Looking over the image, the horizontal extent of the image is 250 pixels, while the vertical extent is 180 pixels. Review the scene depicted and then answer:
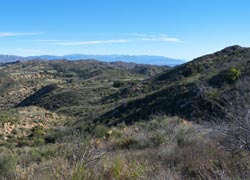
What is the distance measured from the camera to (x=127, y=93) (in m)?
49.9

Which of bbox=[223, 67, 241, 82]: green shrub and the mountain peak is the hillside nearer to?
bbox=[223, 67, 241, 82]: green shrub

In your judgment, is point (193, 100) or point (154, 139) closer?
Result: point (154, 139)

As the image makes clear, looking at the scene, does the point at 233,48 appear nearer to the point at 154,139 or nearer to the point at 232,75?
the point at 232,75

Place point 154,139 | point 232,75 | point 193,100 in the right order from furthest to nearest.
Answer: point 232,75 → point 193,100 → point 154,139

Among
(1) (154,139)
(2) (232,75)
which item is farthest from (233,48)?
(1) (154,139)

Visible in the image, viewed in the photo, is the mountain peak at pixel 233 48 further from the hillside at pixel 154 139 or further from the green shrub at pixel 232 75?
the green shrub at pixel 232 75

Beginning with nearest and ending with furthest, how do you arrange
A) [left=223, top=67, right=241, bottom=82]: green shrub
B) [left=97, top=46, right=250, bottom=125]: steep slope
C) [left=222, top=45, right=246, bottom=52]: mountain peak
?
1. [left=97, top=46, right=250, bottom=125]: steep slope
2. [left=223, top=67, right=241, bottom=82]: green shrub
3. [left=222, top=45, right=246, bottom=52]: mountain peak

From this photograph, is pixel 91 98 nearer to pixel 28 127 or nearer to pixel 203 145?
pixel 28 127

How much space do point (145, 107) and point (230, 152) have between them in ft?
73.0

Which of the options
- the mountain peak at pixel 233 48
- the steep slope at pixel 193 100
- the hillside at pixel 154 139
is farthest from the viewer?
the mountain peak at pixel 233 48

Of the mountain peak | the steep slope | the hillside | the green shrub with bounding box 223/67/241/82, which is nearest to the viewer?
the hillside

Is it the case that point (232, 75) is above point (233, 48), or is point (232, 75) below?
below

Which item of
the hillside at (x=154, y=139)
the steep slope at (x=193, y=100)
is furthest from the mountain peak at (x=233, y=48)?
the steep slope at (x=193, y=100)

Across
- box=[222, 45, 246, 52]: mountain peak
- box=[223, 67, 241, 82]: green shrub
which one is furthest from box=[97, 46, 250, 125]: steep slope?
box=[222, 45, 246, 52]: mountain peak
